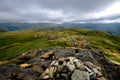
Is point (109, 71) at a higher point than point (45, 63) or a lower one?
lower

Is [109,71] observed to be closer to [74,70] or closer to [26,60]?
[74,70]

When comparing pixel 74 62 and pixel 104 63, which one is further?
pixel 104 63

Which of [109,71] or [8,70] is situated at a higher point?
[8,70]

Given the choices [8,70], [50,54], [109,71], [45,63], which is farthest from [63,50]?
[8,70]

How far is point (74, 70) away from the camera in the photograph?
4178 centimetres

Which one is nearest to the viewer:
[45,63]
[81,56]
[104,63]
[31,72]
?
[31,72]

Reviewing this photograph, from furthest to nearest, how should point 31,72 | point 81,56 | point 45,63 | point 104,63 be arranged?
point 104,63 → point 81,56 → point 45,63 → point 31,72

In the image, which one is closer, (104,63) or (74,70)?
(74,70)

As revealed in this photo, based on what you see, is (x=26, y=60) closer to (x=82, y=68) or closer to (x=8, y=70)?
(x=8, y=70)

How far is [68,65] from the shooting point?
42188 millimetres

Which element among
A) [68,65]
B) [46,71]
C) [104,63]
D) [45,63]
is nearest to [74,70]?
[68,65]

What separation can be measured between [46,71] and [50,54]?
1155cm

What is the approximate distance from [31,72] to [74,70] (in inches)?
401

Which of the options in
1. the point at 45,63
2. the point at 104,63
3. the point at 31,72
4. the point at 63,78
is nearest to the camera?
the point at 63,78
